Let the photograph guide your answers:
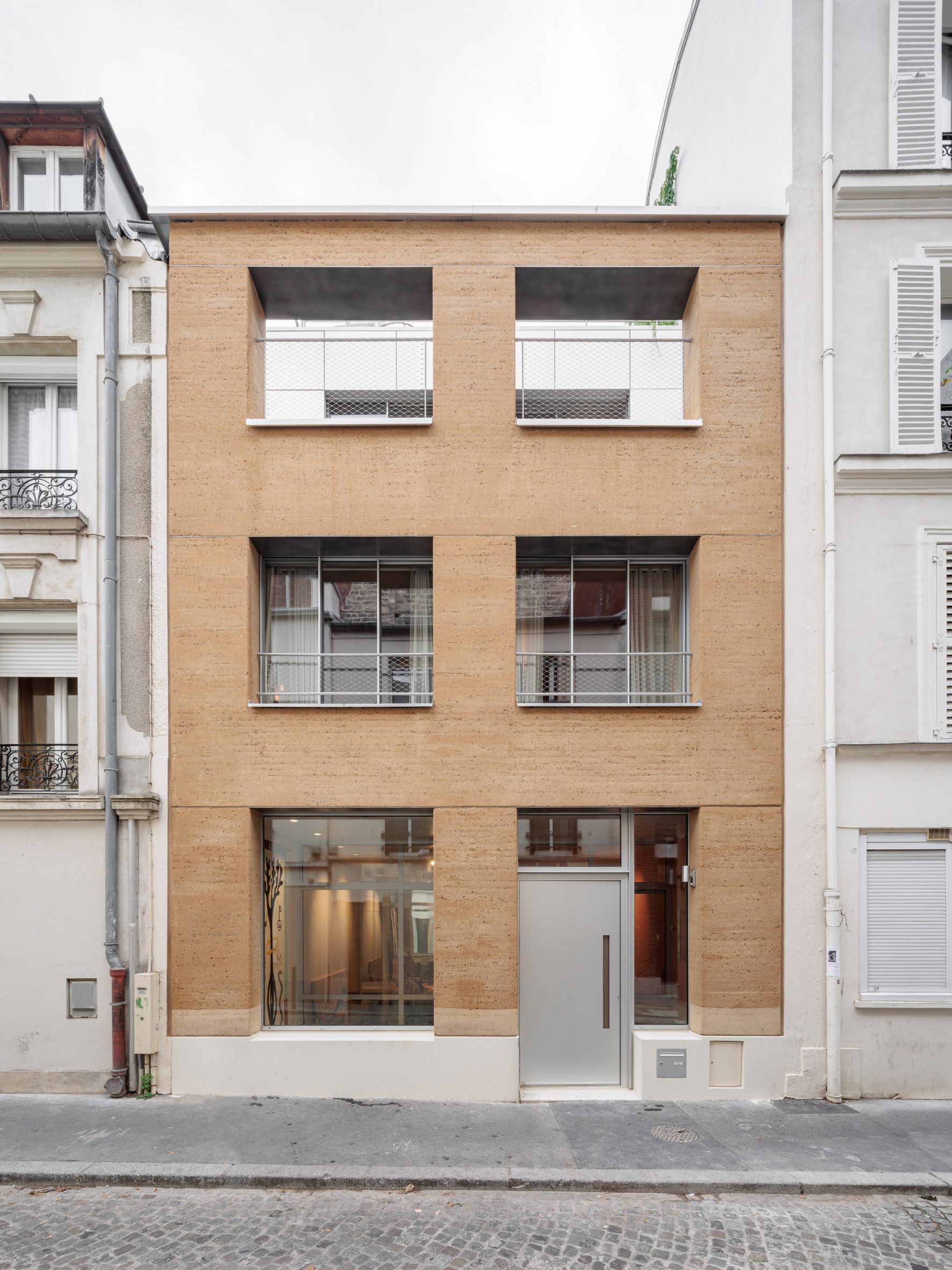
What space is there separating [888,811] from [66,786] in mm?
9991

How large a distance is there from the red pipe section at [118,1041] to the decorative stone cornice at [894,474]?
1031 centimetres

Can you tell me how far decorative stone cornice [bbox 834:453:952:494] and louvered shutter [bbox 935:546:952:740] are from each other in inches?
31.3

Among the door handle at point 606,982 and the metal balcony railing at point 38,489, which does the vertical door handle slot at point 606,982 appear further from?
the metal balcony railing at point 38,489

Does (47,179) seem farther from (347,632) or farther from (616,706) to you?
(616,706)

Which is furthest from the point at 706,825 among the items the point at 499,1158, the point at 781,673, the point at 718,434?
the point at 718,434

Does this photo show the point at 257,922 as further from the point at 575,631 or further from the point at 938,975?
the point at 938,975

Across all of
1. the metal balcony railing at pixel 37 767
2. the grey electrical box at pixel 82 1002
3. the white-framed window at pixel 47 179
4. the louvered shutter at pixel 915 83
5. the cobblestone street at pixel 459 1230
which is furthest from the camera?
the white-framed window at pixel 47 179

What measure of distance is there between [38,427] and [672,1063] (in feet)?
37.0

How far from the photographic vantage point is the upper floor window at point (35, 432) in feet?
31.2

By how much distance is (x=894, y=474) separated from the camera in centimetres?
881

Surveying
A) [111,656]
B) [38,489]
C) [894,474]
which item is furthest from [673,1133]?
[38,489]

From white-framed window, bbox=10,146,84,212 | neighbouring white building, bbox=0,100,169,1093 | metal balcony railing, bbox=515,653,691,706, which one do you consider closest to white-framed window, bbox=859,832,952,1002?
metal balcony railing, bbox=515,653,691,706

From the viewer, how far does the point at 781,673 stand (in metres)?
8.88

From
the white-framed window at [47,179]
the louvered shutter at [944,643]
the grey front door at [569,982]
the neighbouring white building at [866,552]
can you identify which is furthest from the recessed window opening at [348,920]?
the white-framed window at [47,179]
